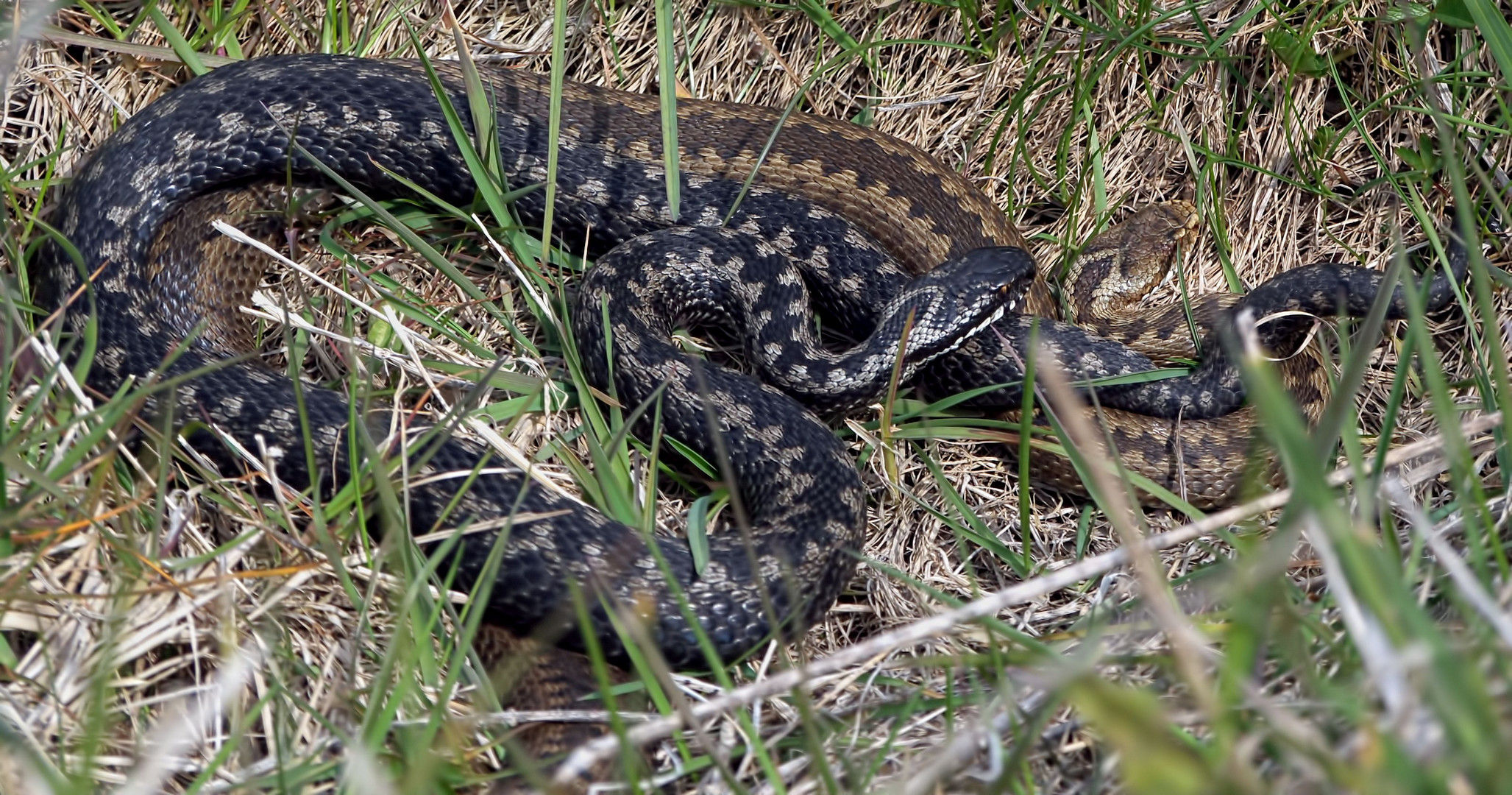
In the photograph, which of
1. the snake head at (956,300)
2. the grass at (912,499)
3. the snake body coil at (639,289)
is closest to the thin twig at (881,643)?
the grass at (912,499)

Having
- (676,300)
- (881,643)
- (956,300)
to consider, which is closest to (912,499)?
(956,300)

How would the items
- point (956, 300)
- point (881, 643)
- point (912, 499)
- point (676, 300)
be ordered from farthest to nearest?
point (676, 300)
point (956, 300)
point (912, 499)
point (881, 643)

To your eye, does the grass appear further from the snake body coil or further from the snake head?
the snake head

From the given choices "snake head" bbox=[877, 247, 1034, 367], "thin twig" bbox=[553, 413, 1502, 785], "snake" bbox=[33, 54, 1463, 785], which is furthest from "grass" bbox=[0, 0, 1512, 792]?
"snake head" bbox=[877, 247, 1034, 367]

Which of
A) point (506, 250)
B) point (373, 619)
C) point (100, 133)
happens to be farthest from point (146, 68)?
point (373, 619)

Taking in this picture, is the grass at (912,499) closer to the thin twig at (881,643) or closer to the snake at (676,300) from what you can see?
the thin twig at (881,643)

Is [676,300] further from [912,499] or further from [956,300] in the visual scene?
[912,499]
